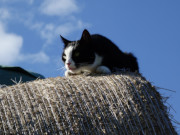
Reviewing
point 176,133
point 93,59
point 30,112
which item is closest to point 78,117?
point 30,112

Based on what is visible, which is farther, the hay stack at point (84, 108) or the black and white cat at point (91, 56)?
the black and white cat at point (91, 56)

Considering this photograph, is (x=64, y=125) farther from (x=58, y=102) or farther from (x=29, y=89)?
(x=29, y=89)

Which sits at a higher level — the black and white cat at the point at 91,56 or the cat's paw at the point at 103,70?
the black and white cat at the point at 91,56

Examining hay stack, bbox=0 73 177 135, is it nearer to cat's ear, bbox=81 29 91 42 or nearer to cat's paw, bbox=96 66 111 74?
cat's paw, bbox=96 66 111 74

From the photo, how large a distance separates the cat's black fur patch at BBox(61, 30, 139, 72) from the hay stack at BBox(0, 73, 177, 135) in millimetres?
627

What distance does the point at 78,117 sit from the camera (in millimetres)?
2951

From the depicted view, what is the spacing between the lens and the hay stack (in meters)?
2.90

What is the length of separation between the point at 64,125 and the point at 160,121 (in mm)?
846

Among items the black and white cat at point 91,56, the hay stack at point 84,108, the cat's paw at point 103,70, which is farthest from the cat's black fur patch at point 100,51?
the hay stack at point 84,108

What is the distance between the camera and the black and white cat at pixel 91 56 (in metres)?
3.90

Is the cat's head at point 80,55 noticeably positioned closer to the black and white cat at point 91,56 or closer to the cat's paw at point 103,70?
the black and white cat at point 91,56

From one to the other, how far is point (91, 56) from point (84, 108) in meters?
1.08

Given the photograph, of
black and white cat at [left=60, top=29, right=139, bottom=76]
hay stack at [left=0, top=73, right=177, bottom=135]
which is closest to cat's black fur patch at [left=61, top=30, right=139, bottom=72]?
black and white cat at [left=60, top=29, right=139, bottom=76]

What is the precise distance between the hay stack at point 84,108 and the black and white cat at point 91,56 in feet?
1.82
